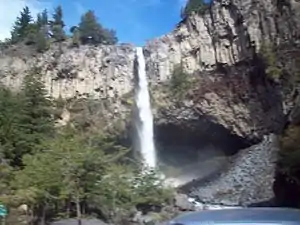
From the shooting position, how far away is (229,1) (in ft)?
152

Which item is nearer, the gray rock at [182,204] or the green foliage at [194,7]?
the gray rock at [182,204]

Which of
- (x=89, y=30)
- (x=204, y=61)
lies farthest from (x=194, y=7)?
(x=89, y=30)

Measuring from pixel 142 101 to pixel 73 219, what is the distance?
977 inches

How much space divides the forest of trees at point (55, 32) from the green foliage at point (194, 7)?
10.4m

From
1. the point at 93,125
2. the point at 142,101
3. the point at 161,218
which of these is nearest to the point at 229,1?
the point at 142,101

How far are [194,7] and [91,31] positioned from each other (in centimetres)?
1328

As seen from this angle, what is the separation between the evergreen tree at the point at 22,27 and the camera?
60766mm

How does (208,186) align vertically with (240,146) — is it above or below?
below

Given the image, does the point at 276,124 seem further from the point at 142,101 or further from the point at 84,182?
the point at 84,182

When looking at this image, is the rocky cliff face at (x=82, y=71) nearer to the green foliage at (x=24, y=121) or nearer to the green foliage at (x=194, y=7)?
the green foliage at (x=194, y=7)

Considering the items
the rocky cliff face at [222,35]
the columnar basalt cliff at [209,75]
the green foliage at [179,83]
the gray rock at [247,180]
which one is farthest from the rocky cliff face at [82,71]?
the gray rock at [247,180]

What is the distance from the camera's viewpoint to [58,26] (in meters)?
62.0

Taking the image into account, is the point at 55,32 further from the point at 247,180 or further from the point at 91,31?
the point at 247,180

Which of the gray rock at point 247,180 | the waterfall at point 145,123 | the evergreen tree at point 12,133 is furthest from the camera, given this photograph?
the waterfall at point 145,123
